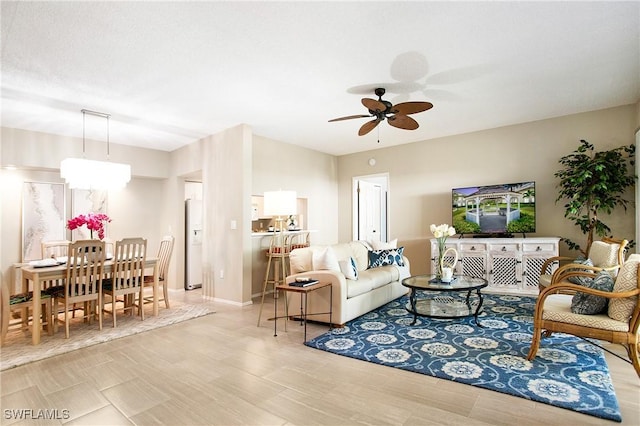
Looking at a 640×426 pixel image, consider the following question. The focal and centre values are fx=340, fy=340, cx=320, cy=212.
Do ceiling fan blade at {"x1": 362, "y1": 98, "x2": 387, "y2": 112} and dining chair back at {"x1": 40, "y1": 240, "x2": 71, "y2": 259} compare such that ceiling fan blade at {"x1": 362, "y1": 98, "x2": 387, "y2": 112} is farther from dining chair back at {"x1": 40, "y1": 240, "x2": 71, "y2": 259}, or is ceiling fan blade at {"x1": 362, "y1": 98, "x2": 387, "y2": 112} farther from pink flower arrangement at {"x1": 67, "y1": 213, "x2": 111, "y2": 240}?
dining chair back at {"x1": 40, "y1": 240, "x2": 71, "y2": 259}

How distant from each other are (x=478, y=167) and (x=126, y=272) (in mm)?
5668

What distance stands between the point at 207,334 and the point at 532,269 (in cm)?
461

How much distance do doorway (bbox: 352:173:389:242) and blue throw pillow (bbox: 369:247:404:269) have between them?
1940 millimetres

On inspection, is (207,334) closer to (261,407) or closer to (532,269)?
(261,407)

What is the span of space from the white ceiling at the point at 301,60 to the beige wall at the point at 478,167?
340mm

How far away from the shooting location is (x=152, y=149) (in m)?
6.40

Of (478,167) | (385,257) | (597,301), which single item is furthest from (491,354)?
(478,167)

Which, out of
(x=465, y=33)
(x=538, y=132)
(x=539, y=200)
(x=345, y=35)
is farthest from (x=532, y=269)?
(x=345, y=35)

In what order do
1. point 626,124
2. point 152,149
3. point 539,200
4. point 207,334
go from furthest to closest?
point 152,149 < point 539,200 < point 626,124 < point 207,334

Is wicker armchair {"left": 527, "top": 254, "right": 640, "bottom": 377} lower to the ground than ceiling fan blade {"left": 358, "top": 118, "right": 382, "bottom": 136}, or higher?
lower

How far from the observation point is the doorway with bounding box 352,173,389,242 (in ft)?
24.9

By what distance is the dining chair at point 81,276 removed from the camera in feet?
12.3

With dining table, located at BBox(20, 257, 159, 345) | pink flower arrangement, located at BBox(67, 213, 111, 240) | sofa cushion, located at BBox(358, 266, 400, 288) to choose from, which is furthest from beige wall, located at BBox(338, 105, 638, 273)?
Result: dining table, located at BBox(20, 257, 159, 345)

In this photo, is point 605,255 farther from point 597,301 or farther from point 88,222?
point 88,222
